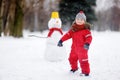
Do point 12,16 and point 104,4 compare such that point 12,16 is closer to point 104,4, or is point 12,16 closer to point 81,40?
point 81,40

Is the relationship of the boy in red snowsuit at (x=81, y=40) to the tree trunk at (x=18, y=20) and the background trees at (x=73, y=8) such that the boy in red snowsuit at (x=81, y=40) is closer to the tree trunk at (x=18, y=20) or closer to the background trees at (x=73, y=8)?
the tree trunk at (x=18, y=20)

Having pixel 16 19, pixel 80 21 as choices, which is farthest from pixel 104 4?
pixel 80 21

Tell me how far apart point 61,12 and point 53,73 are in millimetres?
28333

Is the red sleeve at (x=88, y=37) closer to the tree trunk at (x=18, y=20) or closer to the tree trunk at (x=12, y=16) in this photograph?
the tree trunk at (x=18, y=20)

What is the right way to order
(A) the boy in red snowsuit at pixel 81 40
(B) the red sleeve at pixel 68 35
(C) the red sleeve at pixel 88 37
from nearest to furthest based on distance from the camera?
(C) the red sleeve at pixel 88 37 < (A) the boy in red snowsuit at pixel 81 40 < (B) the red sleeve at pixel 68 35

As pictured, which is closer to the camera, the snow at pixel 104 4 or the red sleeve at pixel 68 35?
the red sleeve at pixel 68 35

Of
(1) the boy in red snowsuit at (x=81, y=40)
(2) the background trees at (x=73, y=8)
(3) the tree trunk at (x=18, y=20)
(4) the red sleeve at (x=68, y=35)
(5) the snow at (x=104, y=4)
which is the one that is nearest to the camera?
(1) the boy in red snowsuit at (x=81, y=40)

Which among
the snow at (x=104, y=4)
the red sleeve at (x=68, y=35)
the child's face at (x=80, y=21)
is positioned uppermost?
the child's face at (x=80, y=21)

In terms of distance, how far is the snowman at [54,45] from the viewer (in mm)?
9875

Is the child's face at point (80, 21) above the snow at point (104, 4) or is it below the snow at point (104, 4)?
above

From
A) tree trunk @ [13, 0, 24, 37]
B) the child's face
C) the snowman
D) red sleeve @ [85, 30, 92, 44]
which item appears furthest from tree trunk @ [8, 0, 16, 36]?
red sleeve @ [85, 30, 92, 44]

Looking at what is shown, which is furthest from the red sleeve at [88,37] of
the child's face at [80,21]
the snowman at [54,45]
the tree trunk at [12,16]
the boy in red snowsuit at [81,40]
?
the tree trunk at [12,16]

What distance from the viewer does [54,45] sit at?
1013 cm

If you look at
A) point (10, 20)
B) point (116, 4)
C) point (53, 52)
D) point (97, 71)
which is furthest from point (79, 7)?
point (97, 71)
